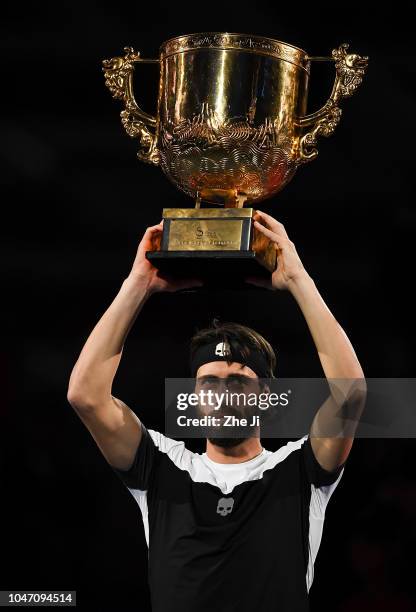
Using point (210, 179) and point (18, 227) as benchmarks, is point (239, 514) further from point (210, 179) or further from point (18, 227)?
point (18, 227)

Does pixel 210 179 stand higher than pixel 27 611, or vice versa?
pixel 210 179

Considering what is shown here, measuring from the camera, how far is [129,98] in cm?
307

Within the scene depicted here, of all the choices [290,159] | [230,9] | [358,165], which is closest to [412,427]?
[358,165]

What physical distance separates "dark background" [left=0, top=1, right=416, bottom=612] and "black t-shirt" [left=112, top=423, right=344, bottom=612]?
33.4 inches

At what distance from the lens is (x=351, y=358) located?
279 cm

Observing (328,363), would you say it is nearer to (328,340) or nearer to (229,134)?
(328,340)

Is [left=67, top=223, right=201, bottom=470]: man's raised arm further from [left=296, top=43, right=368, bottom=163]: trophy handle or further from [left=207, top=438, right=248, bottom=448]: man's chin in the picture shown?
[left=296, top=43, right=368, bottom=163]: trophy handle

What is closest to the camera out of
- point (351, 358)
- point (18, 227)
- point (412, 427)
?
point (351, 358)

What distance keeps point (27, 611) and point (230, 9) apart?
1.90 meters

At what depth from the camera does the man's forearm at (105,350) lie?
2904mm

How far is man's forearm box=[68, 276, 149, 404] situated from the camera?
2.90 meters

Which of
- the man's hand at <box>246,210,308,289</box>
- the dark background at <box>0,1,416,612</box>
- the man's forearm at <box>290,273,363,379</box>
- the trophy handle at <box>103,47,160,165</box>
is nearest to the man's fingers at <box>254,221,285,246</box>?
the man's hand at <box>246,210,308,289</box>

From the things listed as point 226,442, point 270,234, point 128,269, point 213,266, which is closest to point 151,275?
point 213,266

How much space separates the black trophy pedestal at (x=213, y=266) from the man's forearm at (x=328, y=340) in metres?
0.13
